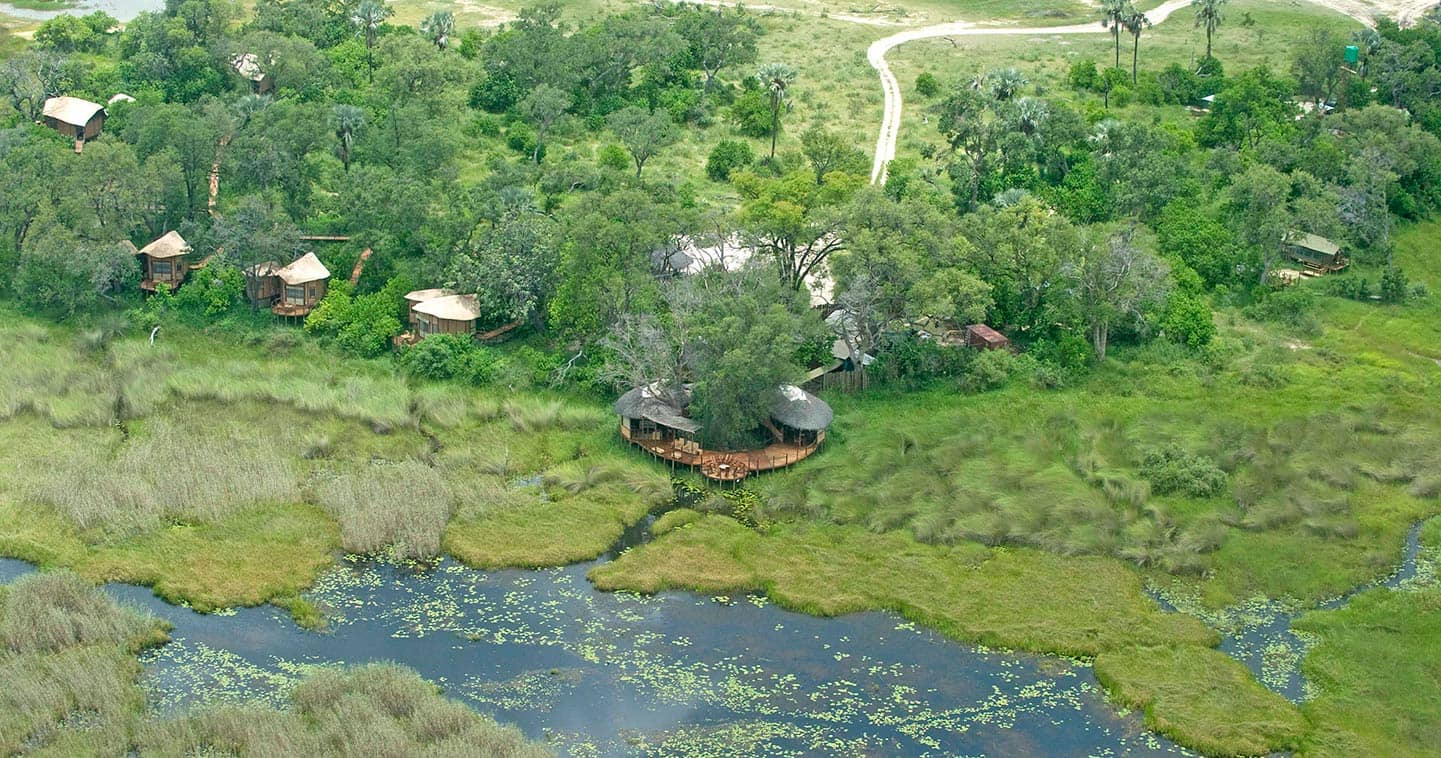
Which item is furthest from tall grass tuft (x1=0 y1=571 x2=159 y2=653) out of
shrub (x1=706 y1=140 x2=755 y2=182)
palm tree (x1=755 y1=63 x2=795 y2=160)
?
palm tree (x1=755 y1=63 x2=795 y2=160)

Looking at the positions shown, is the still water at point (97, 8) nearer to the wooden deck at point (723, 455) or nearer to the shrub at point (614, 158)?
the shrub at point (614, 158)

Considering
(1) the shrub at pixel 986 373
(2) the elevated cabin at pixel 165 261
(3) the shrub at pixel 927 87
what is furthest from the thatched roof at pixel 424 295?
(3) the shrub at pixel 927 87

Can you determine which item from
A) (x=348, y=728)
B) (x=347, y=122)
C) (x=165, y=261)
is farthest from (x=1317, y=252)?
(x=348, y=728)

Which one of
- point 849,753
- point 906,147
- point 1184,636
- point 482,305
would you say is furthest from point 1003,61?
point 849,753

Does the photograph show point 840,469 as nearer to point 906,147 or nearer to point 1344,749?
point 1344,749

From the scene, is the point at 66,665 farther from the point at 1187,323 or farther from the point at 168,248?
the point at 1187,323

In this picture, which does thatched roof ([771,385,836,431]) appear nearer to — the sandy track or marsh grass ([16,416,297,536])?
marsh grass ([16,416,297,536])
